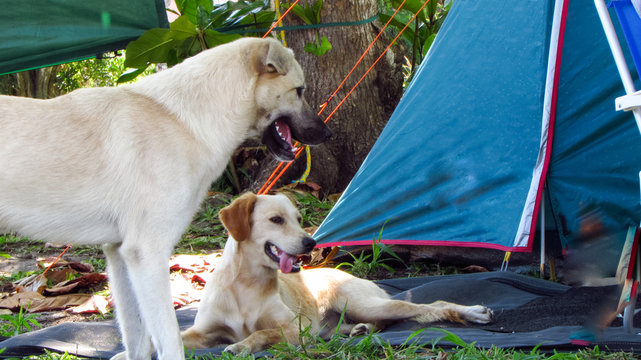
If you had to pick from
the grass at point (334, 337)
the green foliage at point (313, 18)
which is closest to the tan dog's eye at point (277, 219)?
the grass at point (334, 337)

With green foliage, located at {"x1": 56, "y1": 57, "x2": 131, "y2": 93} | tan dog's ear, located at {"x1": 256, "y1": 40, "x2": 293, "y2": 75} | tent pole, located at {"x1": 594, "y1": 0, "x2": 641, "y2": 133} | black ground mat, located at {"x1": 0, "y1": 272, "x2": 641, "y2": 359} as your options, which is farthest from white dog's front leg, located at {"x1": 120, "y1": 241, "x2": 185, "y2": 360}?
green foliage, located at {"x1": 56, "y1": 57, "x2": 131, "y2": 93}

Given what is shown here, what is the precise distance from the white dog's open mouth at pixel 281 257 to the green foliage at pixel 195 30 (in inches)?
107

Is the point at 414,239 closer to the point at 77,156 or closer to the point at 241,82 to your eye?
the point at 241,82

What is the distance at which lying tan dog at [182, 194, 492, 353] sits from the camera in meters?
2.97

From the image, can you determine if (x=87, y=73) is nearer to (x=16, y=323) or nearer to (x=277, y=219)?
(x=16, y=323)

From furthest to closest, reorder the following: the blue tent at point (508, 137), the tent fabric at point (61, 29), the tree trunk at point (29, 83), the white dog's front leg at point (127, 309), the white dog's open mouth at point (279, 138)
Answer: the tree trunk at point (29, 83), the tent fabric at point (61, 29), the blue tent at point (508, 137), the white dog's open mouth at point (279, 138), the white dog's front leg at point (127, 309)

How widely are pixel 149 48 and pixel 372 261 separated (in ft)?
8.49

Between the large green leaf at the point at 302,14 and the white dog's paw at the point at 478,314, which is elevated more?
the large green leaf at the point at 302,14

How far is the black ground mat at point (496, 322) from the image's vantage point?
2553 mm

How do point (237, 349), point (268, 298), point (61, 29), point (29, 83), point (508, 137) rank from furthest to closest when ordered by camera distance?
point (29, 83) → point (61, 29) → point (508, 137) → point (268, 298) → point (237, 349)

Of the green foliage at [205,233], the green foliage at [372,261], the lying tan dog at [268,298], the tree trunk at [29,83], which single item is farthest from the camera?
the tree trunk at [29,83]

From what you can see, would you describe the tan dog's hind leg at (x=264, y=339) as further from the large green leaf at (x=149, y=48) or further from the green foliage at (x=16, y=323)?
the large green leaf at (x=149, y=48)

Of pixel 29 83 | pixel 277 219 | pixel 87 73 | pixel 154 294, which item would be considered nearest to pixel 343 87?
pixel 277 219

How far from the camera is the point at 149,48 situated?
522 cm
